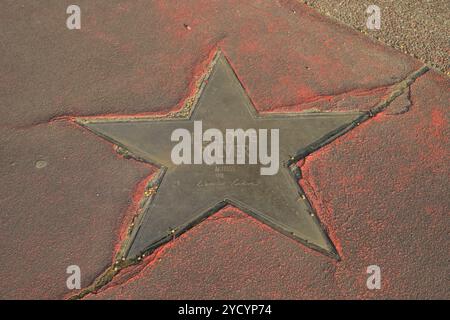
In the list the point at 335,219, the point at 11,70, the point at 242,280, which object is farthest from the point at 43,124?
the point at 335,219

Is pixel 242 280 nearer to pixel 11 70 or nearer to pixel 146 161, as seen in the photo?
pixel 146 161

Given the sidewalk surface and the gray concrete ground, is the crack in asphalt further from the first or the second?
the gray concrete ground

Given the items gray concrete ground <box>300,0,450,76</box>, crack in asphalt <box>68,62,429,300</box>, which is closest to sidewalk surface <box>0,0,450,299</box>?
crack in asphalt <box>68,62,429,300</box>

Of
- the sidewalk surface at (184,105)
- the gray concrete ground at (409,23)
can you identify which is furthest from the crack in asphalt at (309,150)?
the gray concrete ground at (409,23)

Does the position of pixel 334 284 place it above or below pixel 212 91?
below

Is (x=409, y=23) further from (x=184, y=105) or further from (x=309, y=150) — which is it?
(x=184, y=105)

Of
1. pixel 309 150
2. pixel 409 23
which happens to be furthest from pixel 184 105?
pixel 409 23
